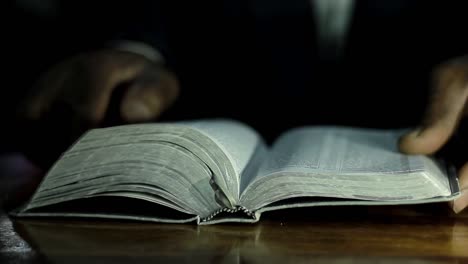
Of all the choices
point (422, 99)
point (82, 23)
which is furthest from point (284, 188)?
point (82, 23)

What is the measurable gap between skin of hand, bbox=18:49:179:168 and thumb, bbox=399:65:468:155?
0.42 meters

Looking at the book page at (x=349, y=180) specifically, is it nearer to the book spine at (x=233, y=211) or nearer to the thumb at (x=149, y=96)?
the book spine at (x=233, y=211)

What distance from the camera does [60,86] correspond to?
3.02ft

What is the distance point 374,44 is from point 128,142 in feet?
2.76

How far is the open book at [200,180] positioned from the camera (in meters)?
0.62

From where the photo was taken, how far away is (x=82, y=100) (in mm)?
874

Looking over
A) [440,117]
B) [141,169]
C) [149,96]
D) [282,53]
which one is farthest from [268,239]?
[282,53]

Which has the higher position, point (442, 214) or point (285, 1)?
point (285, 1)

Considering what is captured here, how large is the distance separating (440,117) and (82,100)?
1.76 feet

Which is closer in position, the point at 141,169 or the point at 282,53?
the point at 141,169

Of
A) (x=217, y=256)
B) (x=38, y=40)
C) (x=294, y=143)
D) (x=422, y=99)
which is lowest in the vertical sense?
(x=217, y=256)

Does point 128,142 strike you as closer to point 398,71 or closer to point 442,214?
point 442,214

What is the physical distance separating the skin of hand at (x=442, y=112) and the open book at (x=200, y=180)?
0.02 metres

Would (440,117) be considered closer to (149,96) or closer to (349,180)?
(349,180)
